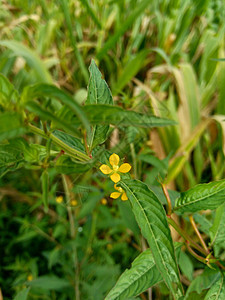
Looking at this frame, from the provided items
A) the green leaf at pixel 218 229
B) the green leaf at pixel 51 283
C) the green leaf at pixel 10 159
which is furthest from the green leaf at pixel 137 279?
the green leaf at pixel 51 283

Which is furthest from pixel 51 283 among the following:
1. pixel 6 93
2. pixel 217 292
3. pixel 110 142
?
pixel 6 93

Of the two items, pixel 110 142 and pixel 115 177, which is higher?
pixel 115 177

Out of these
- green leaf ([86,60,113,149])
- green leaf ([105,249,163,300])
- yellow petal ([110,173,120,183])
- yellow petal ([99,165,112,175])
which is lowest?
green leaf ([105,249,163,300])

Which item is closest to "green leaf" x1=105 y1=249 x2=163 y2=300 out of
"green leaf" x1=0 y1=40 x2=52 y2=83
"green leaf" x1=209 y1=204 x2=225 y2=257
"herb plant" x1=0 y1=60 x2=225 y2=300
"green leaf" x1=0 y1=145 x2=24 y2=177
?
"herb plant" x1=0 y1=60 x2=225 y2=300

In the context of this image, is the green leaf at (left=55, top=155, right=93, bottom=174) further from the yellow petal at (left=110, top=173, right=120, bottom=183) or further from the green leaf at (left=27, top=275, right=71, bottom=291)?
the green leaf at (left=27, top=275, right=71, bottom=291)

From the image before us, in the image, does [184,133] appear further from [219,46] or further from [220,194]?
[220,194]

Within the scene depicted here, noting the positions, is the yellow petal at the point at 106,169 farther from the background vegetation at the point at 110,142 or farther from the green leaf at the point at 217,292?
the green leaf at the point at 217,292

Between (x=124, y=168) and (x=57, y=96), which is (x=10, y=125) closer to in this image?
(x=57, y=96)
